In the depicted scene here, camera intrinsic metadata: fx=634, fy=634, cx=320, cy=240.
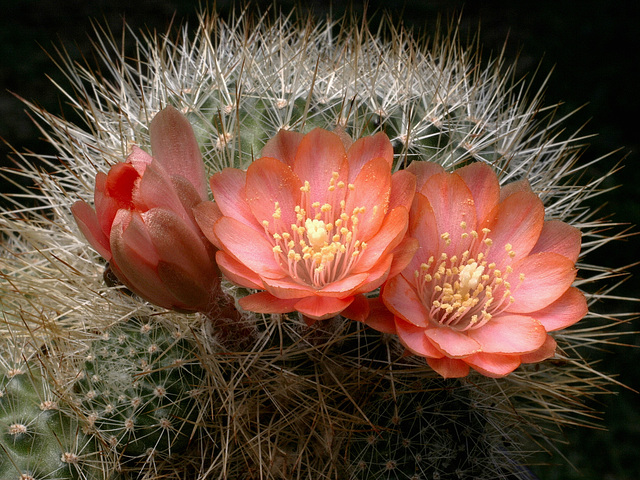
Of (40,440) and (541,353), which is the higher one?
(541,353)

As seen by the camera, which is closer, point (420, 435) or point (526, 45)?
point (420, 435)

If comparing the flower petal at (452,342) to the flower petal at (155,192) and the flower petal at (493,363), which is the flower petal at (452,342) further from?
the flower petal at (155,192)

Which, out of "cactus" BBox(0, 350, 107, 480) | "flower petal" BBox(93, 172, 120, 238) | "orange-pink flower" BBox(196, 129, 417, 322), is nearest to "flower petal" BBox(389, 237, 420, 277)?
"orange-pink flower" BBox(196, 129, 417, 322)

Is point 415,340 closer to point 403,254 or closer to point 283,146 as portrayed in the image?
point 403,254

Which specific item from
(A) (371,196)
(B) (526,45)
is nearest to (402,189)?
(A) (371,196)

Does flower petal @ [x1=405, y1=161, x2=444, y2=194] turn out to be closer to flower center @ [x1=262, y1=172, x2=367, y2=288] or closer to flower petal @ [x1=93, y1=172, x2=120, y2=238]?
flower center @ [x1=262, y1=172, x2=367, y2=288]

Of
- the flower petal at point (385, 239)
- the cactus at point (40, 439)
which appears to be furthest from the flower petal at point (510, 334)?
the cactus at point (40, 439)
